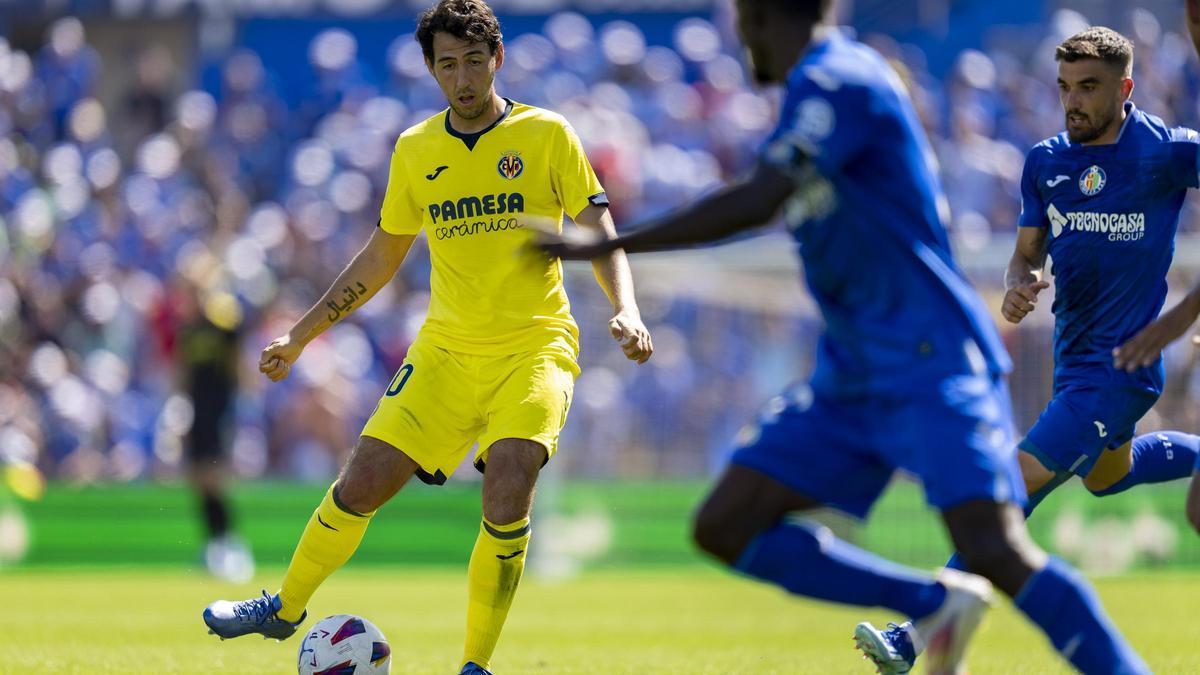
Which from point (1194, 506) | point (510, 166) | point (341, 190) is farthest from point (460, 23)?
point (341, 190)

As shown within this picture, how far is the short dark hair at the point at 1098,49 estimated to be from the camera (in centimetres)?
735

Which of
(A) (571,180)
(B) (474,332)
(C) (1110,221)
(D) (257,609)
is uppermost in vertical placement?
(A) (571,180)

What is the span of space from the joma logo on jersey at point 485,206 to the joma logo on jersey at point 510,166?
0.27ft

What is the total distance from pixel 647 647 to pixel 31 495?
10178 millimetres

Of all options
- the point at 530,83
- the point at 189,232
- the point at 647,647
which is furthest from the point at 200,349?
the point at 647,647

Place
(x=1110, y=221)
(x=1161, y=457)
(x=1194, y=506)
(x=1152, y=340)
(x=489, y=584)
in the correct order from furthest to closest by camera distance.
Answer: (x=1161, y=457) < (x=1110, y=221) < (x=489, y=584) < (x=1194, y=506) < (x=1152, y=340)

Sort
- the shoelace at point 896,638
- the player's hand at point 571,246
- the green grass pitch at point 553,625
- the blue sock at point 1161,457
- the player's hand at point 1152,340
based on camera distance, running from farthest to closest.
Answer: the green grass pitch at point 553,625
the blue sock at point 1161,457
the shoelace at point 896,638
the player's hand at point 1152,340
the player's hand at point 571,246

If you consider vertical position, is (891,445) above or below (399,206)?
below

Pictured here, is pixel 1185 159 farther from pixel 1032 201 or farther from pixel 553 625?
pixel 553 625

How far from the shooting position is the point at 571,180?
7.72 m

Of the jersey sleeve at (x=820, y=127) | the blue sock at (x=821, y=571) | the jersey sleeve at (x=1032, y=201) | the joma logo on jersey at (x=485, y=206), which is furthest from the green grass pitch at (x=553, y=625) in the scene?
the jersey sleeve at (x=820, y=127)

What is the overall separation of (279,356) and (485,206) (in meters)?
1.10

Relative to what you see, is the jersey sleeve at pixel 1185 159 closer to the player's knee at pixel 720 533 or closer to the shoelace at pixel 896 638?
the shoelace at pixel 896 638

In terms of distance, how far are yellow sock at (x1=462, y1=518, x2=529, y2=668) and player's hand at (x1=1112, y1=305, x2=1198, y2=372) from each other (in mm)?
2619
